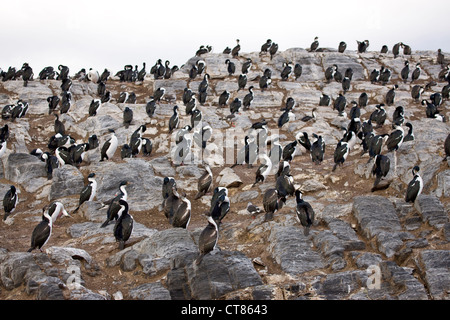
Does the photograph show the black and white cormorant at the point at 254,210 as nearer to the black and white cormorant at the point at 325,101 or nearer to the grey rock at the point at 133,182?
the grey rock at the point at 133,182

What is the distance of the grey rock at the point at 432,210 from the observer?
43.4ft

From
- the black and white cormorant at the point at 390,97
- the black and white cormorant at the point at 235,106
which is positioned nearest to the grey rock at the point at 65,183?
the black and white cormorant at the point at 235,106

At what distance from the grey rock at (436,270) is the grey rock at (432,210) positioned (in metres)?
2.01

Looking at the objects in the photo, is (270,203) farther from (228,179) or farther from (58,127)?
(58,127)

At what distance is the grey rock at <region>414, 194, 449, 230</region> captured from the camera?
1322 centimetres

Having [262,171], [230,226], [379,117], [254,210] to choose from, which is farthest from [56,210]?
[379,117]

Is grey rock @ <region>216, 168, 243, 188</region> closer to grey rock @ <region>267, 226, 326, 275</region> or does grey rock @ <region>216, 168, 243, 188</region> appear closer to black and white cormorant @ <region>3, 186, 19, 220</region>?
grey rock @ <region>267, 226, 326, 275</region>

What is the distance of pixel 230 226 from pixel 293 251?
3.41 metres

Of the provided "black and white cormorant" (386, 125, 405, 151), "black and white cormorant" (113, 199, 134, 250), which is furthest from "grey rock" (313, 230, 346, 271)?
"black and white cormorant" (386, 125, 405, 151)

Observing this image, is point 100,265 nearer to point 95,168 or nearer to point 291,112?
point 95,168

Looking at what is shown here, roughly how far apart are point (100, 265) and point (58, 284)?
225cm

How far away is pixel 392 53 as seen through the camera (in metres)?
43.6

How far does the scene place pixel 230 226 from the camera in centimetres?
1514

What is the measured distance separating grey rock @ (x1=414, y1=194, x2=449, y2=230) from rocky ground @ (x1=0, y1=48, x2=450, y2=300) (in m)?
0.05
